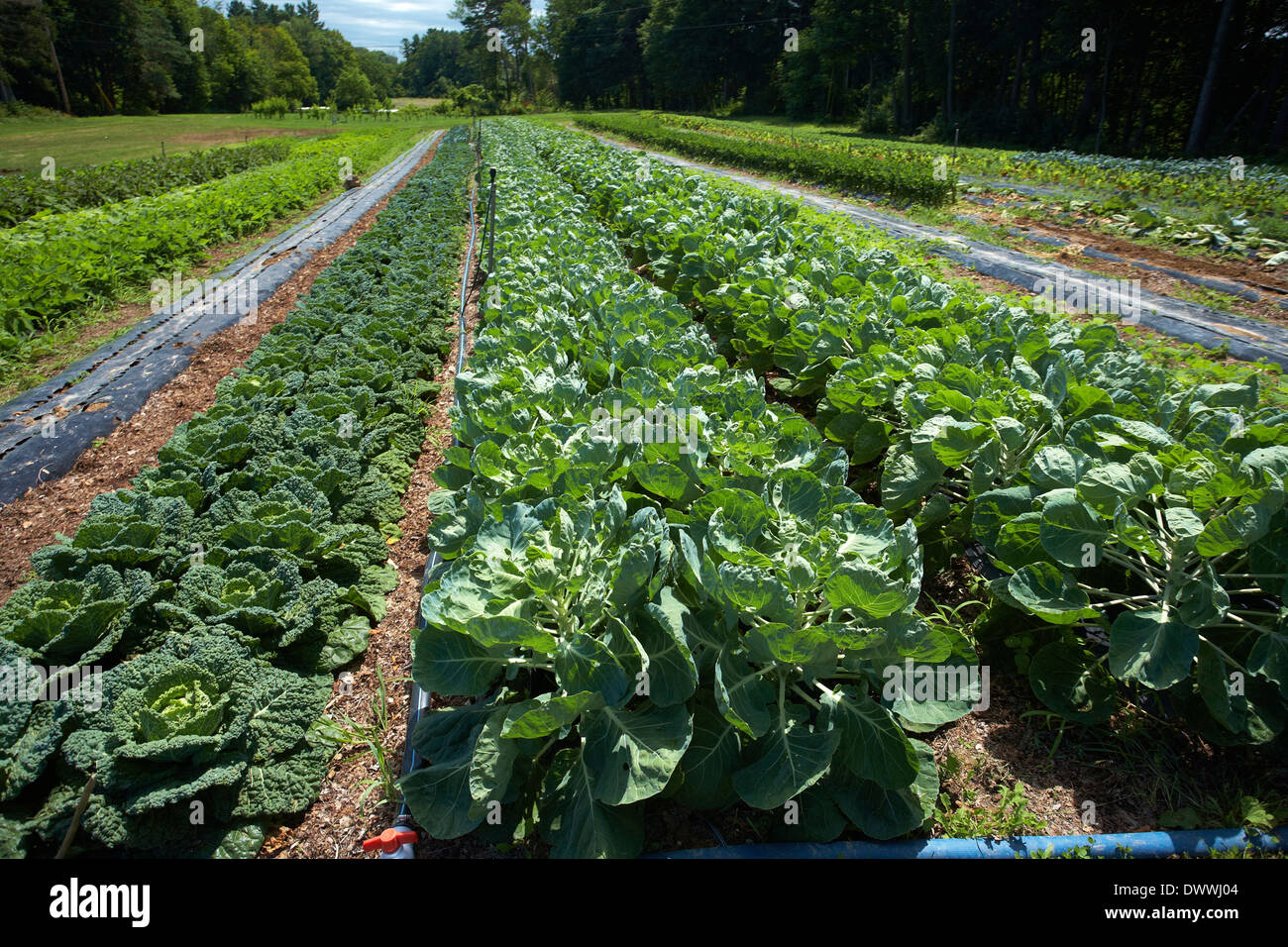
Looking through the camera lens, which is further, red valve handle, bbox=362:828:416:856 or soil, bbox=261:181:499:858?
soil, bbox=261:181:499:858

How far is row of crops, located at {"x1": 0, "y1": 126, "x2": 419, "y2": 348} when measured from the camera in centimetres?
738

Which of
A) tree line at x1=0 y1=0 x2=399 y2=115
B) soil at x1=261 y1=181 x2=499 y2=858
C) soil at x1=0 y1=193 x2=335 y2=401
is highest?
tree line at x1=0 y1=0 x2=399 y2=115

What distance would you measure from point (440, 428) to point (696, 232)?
3.59 m

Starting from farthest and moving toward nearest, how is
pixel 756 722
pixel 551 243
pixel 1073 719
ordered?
1. pixel 551 243
2. pixel 1073 719
3. pixel 756 722

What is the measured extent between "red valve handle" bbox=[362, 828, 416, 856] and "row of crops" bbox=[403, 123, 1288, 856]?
0.20 m

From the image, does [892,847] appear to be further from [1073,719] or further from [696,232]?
[696,232]

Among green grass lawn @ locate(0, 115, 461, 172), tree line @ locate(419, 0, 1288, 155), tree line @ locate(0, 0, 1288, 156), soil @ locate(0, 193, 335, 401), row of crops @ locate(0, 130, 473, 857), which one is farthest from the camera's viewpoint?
green grass lawn @ locate(0, 115, 461, 172)

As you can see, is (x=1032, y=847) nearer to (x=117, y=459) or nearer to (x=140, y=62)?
(x=117, y=459)

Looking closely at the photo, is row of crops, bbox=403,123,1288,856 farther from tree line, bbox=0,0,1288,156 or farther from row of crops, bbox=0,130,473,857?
tree line, bbox=0,0,1288,156

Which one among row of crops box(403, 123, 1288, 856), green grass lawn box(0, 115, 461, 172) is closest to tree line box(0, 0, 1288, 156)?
green grass lawn box(0, 115, 461, 172)

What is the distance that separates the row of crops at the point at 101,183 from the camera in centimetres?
1273

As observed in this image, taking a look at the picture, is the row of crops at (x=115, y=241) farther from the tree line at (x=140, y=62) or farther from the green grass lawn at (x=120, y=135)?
the tree line at (x=140, y=62)
